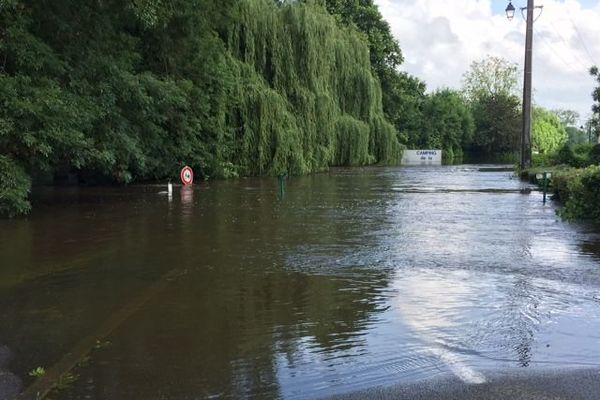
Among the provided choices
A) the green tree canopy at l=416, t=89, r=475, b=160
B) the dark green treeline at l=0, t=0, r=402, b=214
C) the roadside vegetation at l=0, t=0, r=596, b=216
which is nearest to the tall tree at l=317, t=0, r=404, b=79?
the roadside vegetation at l=0, t=0, r=596, b=216

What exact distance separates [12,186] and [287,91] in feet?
60.5

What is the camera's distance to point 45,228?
40.3ft

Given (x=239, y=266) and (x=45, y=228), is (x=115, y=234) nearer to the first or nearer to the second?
(x=45, y=228)

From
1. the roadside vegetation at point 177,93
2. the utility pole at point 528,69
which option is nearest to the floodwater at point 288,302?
the roadside vegetation at point 177,93

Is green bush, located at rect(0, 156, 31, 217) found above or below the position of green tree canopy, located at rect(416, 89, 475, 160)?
below

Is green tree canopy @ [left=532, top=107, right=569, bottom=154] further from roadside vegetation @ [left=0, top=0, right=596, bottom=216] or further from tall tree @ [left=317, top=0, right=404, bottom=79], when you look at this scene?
roadside vegetation @ [left=0, top=0, right=596, bottom=216]

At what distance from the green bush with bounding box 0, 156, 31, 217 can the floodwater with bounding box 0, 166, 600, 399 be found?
41 centimetres

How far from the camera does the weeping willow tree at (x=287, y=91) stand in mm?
27359

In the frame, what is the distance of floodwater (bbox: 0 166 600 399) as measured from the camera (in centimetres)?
461

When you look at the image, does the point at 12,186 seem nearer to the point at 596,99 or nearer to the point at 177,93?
the point at 177,93

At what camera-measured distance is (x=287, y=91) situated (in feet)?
97.7

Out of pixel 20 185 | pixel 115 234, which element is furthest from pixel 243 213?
pixel 20 185

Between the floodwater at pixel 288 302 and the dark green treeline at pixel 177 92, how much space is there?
94.8 inches

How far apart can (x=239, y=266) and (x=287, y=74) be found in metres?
22.1
